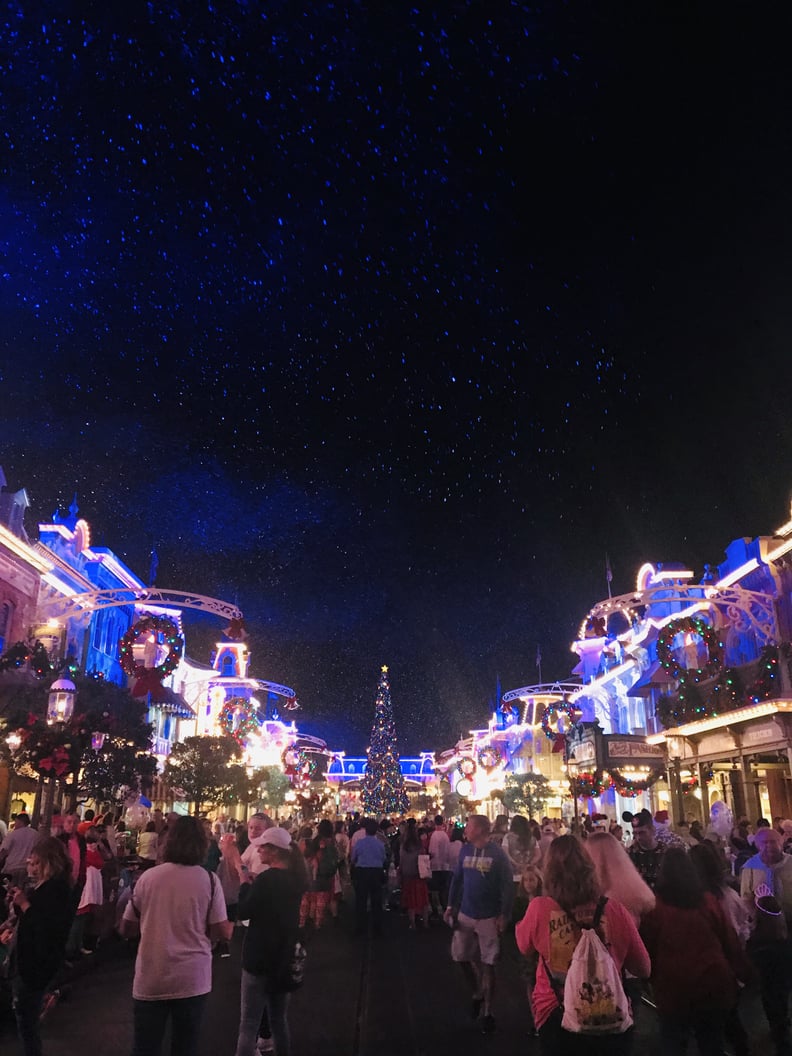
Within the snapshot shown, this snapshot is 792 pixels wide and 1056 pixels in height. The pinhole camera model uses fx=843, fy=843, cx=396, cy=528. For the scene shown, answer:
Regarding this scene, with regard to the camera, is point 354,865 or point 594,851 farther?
point 354,865

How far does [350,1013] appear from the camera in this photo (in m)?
8.51

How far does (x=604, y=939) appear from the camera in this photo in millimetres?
4180

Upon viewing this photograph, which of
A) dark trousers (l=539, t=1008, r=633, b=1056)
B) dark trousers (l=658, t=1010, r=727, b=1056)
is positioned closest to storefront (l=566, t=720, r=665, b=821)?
dark trousers (l=658, t=1010, r=727, b=1056)

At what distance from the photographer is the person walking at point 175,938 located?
459 cm

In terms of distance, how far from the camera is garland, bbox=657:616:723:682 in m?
23.1

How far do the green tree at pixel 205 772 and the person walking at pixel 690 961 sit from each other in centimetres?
3607

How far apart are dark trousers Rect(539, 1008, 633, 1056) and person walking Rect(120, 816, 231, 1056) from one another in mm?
1841

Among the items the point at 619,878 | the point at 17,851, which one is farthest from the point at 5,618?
the point at 619,878

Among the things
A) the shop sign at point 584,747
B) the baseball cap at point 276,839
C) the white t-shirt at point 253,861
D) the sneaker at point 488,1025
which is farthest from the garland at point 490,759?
the baseball cap at point 276,839

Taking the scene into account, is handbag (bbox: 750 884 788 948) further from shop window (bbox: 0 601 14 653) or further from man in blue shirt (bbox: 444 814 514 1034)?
shop window (bbox: 0 601 14 653)

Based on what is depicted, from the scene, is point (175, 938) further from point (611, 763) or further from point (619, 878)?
point (611, 763)

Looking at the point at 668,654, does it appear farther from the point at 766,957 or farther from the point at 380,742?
the point at 380,742

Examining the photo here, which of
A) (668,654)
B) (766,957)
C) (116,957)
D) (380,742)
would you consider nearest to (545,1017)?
(766,957)

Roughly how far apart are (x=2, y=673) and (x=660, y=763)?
950 inches
